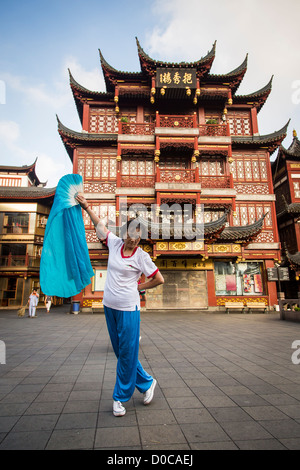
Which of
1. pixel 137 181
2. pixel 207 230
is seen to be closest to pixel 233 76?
pixel 137 181

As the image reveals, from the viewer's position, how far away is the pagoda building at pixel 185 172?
17.1 metres

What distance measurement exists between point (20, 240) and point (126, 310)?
23904 millimetres

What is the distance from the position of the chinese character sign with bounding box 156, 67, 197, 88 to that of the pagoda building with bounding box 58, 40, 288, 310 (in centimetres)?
7

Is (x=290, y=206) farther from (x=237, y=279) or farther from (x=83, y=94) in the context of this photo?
(x=83, y=94)

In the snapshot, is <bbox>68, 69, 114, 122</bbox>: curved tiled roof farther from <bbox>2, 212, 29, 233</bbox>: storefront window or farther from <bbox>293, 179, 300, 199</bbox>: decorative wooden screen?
<bbox>293, 179, 300, 199</bbox>: decorative wooden screen

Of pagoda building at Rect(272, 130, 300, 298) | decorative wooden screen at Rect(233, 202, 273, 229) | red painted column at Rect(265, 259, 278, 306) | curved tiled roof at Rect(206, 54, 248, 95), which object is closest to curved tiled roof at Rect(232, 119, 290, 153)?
pagoda building at Rect(272, 130, 300, 298)

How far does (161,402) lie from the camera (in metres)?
3.11

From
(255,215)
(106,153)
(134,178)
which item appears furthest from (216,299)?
(106,153)

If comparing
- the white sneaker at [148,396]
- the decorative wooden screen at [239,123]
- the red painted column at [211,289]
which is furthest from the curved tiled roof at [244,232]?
the white sneaker at [148,396]

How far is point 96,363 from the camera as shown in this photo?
4.94 metres

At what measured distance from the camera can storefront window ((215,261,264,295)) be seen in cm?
1742

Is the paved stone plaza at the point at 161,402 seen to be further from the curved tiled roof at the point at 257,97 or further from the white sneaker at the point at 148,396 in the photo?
the curved tiled roof at the point at 257,97
